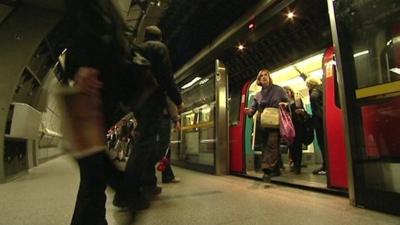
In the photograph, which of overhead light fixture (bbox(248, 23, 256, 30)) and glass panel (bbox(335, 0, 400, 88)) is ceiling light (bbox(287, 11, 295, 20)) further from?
glass panel (bbox(335, 0, 400, 88))

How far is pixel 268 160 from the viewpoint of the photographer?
12.3 ft

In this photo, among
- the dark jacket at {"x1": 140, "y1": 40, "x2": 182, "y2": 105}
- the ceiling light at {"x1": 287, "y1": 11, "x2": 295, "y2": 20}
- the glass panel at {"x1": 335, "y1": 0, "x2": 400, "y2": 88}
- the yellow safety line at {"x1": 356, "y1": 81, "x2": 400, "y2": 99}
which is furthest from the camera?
the ceiling light at {"x1": 287, "y1": 11, "x2": 295, "y2": 20}

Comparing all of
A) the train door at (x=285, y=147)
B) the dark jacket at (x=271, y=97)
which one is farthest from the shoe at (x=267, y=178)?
the dark jacket at (x=271, y=97)

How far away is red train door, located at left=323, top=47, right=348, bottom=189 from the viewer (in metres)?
2.92

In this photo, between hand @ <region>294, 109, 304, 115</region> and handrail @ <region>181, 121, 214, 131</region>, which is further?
handrail @ <region>181, 121, 214, 131</region>

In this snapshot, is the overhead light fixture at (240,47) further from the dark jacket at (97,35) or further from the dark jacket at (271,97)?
the dark jacket at (97,35)

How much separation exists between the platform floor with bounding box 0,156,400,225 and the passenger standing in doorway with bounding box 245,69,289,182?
386 millimetres

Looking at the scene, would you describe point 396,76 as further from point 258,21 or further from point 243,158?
point 243,158

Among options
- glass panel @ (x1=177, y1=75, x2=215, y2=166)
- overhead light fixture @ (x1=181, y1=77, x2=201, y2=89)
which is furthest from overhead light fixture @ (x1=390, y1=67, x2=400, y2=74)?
overhead light fixture @ (x1=181, y1=77, x2=201, y2=89)

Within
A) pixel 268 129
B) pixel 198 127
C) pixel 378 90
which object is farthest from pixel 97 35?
pixel 198 127

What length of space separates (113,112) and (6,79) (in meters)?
4.31

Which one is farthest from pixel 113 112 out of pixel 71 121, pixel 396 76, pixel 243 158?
pixel 243 158

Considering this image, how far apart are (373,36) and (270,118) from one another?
1518mm

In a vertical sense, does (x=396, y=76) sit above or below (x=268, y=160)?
above
